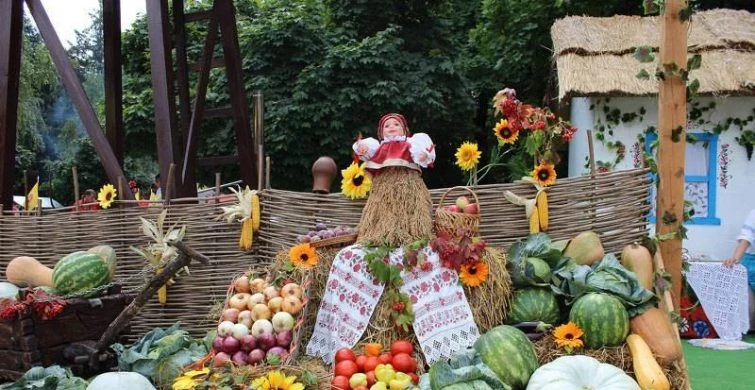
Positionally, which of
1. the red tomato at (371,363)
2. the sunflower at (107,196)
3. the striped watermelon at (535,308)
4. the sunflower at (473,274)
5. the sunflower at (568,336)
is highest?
the sunflower at (107,196)

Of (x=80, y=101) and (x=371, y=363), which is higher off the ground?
(x=80, y=101)

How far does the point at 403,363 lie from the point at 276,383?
0.72m

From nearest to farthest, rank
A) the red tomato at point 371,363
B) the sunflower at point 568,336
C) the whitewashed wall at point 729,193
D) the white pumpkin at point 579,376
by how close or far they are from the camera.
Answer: the white pumpkin at point 579,376 < the red tomato at point 371,363 < the sunflower at point 568,336 < the whitewashed wall at point 729,193

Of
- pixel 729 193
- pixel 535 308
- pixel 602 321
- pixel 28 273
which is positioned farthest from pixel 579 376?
pixel 729 193

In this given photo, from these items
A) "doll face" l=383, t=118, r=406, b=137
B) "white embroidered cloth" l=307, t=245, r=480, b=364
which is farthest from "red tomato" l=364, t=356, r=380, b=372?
"doll face" l=383, t=118, r=406, b=137

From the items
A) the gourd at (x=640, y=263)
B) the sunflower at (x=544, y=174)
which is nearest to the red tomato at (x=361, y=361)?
the sunflower at (x=544, y=174)

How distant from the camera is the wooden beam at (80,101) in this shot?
6.01 metres

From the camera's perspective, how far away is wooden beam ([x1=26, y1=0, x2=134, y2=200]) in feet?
19.7

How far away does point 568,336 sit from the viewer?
4070mm

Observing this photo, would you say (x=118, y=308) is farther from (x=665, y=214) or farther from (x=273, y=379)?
(x=665, y=214)

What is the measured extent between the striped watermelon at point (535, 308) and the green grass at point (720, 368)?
2109mm

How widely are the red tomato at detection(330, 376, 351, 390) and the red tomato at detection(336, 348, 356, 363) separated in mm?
153

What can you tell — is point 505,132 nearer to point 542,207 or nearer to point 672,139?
point 542,207

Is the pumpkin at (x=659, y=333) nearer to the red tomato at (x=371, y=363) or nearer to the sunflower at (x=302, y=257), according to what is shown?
the red tomato at (x=371, y=363)
